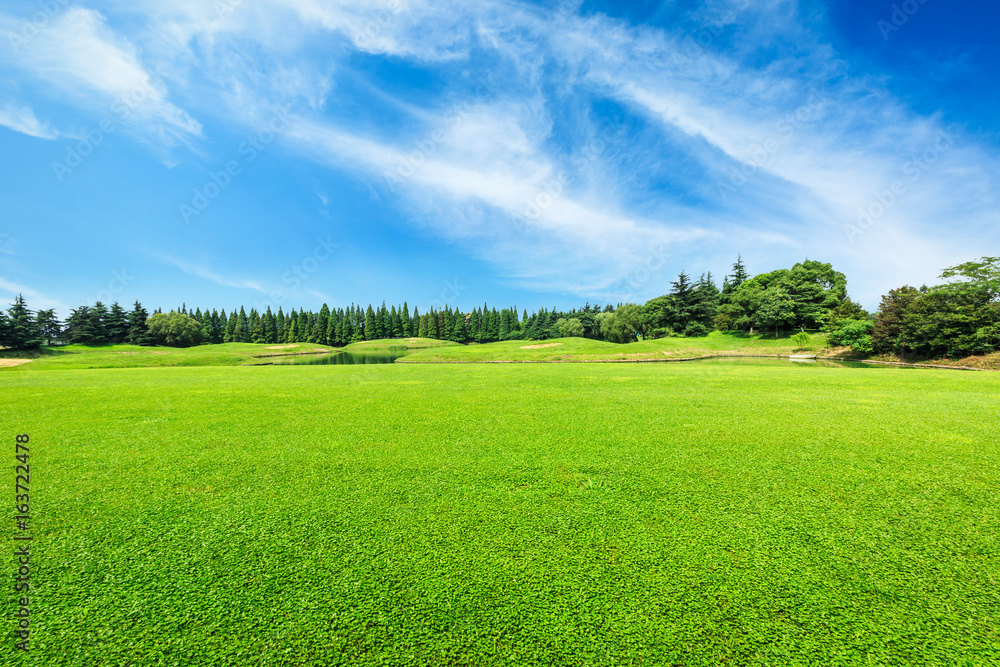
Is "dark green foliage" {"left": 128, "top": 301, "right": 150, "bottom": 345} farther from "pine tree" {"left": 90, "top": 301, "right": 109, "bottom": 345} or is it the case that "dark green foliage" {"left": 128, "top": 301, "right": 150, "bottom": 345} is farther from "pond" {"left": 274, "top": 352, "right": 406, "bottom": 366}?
"pond" {"left": 274, "top": 352, "right": 406, "bottom": 366}

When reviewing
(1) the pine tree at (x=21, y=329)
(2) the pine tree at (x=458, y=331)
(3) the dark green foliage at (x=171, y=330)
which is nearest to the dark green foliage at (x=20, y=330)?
(1) the pine tree at (x=21, y=329)

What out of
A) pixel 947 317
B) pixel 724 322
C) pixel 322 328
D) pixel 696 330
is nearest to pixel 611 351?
pixel 947 317

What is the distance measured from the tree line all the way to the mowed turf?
32314mm

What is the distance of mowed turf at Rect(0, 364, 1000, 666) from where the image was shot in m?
1.91

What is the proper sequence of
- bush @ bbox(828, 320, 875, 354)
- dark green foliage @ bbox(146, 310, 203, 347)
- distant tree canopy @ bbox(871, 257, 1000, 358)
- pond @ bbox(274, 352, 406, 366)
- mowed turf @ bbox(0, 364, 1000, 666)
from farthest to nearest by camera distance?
dark green foliage @ bbox(146, 310, 203, 347)
bush @ bbox(828, 320, 875, 354)
pond @ bbox(274, 352, 406, 366)
distant tree canopy @ bbox(871, 257, 1000, 358)
mowed turf @ bbox(0, 364, 1000, 666)

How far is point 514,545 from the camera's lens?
8.88 feet

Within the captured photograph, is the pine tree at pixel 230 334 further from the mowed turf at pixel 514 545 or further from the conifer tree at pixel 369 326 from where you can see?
the mowed turf at pixel 514 545

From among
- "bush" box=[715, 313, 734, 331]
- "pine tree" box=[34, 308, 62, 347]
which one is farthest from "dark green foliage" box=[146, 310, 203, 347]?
"bush" box=[715, 313, 734, 331]

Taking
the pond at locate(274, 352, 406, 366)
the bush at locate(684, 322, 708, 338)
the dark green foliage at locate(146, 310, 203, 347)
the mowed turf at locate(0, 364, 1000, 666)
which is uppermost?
the dark green foliage at locate(146, 310, 203, 347)

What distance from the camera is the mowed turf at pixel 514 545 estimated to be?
6.28 feet

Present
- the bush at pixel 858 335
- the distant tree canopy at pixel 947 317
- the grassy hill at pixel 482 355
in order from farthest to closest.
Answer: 1. the bush at pixel 858 335
2. the grassy hill at pixel 482 355
3. the distant tree canopy at pixel 947 317

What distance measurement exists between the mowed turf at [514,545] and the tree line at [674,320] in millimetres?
32314

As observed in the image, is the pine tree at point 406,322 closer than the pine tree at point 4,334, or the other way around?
the pine tree at point 4,334

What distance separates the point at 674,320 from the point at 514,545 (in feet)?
213
